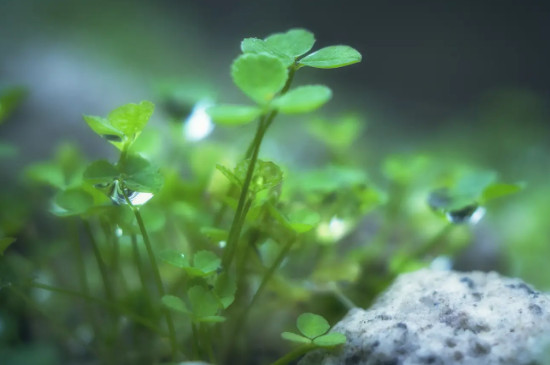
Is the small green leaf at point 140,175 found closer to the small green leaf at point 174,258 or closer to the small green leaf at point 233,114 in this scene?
the small green leaf at point 174,258

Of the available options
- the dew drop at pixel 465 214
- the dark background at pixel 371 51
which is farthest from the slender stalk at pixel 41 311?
the dark background at pixel 371 51

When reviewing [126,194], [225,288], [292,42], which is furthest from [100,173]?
[292,42]

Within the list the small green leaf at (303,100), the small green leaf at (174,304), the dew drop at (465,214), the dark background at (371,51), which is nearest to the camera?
the small green leaf at (303,100)

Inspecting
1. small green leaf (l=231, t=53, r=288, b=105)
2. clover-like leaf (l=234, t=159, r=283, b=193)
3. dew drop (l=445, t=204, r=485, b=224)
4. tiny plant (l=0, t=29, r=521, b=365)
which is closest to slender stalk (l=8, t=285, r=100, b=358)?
tiny plant (l=0, t=29, r=521, b=365)

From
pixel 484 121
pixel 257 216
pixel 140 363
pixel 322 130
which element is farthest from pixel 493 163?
pixel 140 363

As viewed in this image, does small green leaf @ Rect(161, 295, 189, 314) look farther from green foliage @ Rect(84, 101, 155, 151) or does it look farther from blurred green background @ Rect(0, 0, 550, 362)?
blurred green background @ Rect(0, 0, 550, 362)

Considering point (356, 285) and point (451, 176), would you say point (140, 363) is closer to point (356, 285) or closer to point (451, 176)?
point (356, 285)
